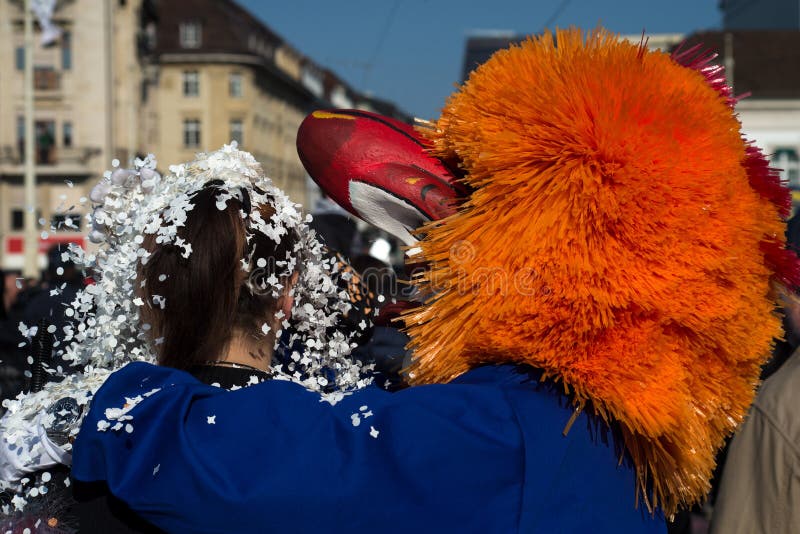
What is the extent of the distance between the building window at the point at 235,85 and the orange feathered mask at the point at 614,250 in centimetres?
4179

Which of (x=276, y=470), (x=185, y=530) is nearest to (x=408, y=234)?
(x=276, y=470)

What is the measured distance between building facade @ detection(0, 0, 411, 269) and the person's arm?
1830 cm

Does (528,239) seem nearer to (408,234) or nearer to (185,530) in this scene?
(408,234)

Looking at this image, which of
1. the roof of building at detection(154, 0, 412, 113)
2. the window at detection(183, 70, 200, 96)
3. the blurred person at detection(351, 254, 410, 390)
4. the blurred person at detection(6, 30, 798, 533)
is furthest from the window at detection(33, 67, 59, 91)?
the blurred person at detection(6, 30, 798, 533)

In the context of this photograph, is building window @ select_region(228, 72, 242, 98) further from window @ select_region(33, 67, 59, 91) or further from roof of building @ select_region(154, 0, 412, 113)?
window @ select_region(33, 67, 59, 91)

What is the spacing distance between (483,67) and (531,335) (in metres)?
0.49

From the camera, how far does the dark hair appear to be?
1.50m

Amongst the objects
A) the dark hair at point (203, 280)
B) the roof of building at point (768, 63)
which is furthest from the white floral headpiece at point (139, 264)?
the roof of building at point (768, 63)

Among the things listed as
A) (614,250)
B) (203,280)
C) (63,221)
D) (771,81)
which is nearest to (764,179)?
(614,250)

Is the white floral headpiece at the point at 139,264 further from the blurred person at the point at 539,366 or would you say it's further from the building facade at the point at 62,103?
the building facade at the point at 62,103

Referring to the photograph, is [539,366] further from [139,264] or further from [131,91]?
[131,91]

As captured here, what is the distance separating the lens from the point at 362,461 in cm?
123

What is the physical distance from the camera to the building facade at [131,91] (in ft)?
95.8

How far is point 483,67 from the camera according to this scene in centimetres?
145
